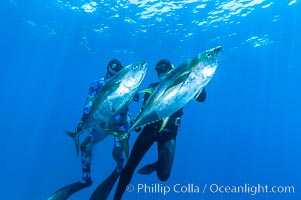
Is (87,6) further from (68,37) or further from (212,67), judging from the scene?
(212,67)

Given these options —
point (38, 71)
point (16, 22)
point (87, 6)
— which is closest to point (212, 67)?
point (87, 6)

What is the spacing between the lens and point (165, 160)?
20.1 feet

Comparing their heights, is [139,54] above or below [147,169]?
above

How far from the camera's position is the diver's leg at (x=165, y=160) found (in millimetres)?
6070

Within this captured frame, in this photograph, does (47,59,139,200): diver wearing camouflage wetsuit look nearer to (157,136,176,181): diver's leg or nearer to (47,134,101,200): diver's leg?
(47,134,101,200): diver's leg

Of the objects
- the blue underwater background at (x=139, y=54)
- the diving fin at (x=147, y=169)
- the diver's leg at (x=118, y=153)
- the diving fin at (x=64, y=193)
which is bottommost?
the diving fin at (x=64, y=193)

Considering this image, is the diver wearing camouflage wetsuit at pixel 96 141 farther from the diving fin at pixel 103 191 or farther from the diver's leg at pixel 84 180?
A: the diving fin at pixel 103 191

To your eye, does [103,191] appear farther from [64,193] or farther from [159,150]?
[159,150]

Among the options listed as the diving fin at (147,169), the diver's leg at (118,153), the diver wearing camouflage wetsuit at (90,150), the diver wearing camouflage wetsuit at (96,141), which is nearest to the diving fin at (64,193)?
the diver wearing camouflage wetsuit at (90,150)

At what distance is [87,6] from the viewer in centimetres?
2481

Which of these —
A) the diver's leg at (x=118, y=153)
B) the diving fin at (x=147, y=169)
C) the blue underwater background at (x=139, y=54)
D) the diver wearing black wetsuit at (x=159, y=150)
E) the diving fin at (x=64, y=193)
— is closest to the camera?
the diving fin at (x=147, y=169)

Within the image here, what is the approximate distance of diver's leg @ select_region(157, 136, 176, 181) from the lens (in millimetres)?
6070

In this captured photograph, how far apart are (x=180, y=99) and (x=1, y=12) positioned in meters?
32.3

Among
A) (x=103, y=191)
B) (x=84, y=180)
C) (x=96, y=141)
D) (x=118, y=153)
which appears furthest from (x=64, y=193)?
(x=118, y=153)
